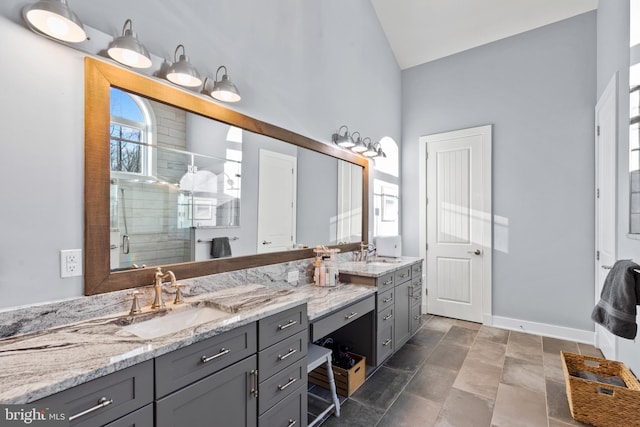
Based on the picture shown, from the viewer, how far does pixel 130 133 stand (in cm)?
157

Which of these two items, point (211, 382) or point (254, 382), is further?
point (254, 382)

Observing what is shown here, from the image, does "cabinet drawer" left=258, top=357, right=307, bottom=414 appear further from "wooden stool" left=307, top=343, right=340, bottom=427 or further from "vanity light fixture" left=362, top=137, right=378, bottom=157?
"vanity light fixture" left=362, top=137, right=378, bottom=157

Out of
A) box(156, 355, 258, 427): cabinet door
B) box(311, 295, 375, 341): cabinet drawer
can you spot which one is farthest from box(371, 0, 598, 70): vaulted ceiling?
box(156, 355, 258, 427): cabinet door

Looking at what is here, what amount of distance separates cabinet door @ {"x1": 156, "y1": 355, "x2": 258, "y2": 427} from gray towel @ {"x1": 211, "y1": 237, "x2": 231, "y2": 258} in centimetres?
75

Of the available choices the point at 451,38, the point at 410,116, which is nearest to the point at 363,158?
the point at 410,116

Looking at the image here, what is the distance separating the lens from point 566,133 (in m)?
3.44

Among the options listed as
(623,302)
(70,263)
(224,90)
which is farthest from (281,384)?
(623,302)

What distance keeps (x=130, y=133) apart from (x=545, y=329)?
4.42m

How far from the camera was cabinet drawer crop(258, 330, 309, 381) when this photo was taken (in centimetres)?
148

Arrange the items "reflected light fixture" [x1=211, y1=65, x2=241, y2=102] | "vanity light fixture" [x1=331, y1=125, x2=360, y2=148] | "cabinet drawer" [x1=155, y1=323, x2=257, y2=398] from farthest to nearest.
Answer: "vanity light fixture" [x1=331, y1=125, x2=360, y2=148], "reflected light fixture" [x1=211, y1=65, x2=241, y2=102], "cabinet drawer" [x1=155, y1=323, x2=257, y2=398]

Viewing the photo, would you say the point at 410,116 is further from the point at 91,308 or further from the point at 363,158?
the point at 91,308

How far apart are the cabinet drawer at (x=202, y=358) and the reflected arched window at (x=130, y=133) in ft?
3.11

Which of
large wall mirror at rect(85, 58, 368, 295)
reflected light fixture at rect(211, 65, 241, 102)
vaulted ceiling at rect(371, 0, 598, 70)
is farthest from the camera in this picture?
vaulted ceiling at rect(371, 0, 598, 70)

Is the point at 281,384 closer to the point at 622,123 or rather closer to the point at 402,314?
the point at 402,314
